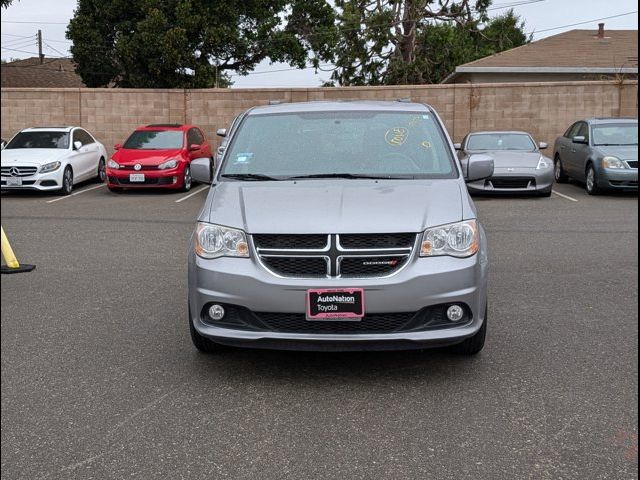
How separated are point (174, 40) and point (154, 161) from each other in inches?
448

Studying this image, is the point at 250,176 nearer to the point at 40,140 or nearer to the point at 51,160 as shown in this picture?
the point at 51,160

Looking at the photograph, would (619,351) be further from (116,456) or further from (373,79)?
(373,79)

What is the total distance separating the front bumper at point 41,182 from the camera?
15930mm

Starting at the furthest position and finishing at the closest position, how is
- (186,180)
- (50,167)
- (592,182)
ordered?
(186,180) → (50,167) → (592,182)

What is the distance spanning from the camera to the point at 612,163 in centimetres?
1494

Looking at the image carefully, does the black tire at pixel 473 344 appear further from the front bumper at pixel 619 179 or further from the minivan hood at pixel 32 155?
the minivan hood at pixel 32 155

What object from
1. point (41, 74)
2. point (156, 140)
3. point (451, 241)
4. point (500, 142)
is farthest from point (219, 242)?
point (41, 74)

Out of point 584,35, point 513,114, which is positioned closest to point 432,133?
point 513,114

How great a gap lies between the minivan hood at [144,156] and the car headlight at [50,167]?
1.18 m

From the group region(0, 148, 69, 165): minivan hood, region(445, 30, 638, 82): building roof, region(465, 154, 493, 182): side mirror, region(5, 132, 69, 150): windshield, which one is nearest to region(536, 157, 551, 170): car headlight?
region(465, 154, 493, 182): side mirror

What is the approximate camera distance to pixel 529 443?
3893 millimetres

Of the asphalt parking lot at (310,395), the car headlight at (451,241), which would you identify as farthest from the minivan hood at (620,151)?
the car headlight at (451,241)

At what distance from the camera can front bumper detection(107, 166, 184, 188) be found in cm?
1653

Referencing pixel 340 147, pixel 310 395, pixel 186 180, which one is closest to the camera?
pixel 310 395
